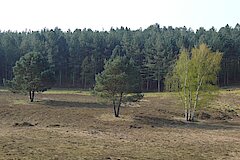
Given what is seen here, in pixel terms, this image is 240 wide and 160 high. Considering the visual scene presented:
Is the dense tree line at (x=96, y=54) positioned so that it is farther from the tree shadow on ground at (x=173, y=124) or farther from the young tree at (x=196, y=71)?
the tree shadow on ground at (x=173, y=124)

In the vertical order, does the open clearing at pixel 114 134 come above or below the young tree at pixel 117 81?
below

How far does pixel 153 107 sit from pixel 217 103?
12.3 metres

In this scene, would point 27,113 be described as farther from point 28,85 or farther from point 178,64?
point 178,64

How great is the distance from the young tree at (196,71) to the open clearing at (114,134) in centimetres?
374

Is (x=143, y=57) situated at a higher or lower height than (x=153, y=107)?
higher

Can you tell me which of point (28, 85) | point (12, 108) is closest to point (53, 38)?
point (28, 85)

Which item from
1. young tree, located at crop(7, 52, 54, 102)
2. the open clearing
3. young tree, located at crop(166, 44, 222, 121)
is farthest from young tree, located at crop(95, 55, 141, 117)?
young tree, located at crop(7, 52, 54, 102)

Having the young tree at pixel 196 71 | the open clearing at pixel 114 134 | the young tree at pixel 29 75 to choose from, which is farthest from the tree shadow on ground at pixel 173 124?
the young tree at pixel 29 75

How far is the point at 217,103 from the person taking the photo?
63125 mm

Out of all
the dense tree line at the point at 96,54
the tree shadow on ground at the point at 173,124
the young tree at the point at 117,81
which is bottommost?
the tree shadow on ground at the point at 173,124

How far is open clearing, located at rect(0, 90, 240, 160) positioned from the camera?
22875 millimetres

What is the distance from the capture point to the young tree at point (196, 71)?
164 ft

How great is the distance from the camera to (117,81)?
148ft

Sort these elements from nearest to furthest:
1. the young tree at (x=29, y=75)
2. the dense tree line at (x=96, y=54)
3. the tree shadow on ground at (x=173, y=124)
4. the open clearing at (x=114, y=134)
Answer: the open clearing at (x=114, y=134) < the tree shadow on ground at (x=173, y=124) < the young tree at (x=29, y=75) < the dense tree line at (x=96, y=54)
